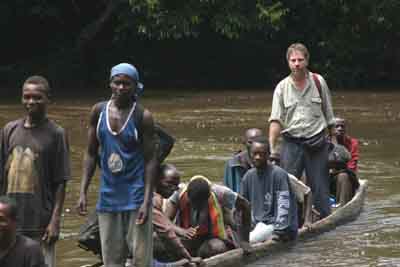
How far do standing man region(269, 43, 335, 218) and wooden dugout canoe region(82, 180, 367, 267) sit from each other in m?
0.41

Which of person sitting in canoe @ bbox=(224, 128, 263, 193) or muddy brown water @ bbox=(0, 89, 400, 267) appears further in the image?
muddy brown water @ bbox=(0, 89, 400, 267)

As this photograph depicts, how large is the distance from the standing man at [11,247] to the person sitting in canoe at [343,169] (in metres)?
6.03

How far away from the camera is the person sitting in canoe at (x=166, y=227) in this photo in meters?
7.91

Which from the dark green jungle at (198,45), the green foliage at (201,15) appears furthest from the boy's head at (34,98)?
the dark green jungle at (198,45)

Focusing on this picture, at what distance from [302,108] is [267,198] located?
1085mm

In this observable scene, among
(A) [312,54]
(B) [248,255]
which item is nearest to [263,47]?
(A) [312,54]

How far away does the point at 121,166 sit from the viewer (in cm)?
683

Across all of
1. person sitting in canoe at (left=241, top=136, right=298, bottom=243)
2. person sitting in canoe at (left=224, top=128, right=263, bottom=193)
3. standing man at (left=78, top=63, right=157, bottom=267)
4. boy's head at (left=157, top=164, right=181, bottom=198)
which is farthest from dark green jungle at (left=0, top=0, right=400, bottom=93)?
standing man at (left=78, top=63, right=157, bottom=267)

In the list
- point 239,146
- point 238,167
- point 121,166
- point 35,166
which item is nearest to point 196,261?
point 121,166

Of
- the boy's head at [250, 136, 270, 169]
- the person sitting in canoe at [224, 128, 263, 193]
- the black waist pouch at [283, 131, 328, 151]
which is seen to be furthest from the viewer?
the black waist pouch at [283, 131, 328, 151]

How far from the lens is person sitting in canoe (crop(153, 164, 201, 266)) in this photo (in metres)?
7.91

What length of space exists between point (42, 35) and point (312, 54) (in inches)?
316

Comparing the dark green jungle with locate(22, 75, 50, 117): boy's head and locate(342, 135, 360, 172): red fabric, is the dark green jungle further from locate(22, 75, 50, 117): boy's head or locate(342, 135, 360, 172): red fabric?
locate(22, 75, 50, 117): boy's head

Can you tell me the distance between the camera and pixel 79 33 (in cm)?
3228
